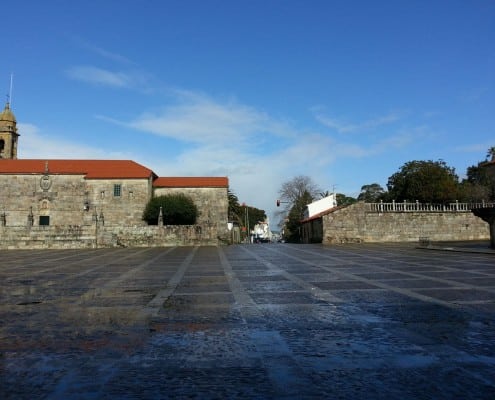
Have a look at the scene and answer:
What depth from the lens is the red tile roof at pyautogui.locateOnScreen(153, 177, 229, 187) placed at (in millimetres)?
55656

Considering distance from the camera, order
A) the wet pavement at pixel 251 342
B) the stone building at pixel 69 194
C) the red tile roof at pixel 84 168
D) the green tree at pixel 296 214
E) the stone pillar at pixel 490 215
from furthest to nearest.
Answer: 1. the green tree at pixel 296 214
2. the red tile roof at pixel 84 168
3. the stone building at pixel 69 194
4. the stone pillar at pixel 490 215
5. the wet pavement at pixel 251 342

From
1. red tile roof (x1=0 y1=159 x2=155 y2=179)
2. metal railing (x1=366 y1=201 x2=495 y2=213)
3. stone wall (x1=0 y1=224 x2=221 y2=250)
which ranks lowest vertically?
stone wall (x1=0 y1=224 x2=221 y2=250)

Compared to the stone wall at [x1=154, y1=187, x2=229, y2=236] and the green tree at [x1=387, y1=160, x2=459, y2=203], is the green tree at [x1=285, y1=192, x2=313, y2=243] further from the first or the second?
the green tree at [x1=387, y1=160, x2=459, y2=203]

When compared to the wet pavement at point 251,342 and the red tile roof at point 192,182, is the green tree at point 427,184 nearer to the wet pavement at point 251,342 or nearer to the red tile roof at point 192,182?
the red tile roof at point 192,182

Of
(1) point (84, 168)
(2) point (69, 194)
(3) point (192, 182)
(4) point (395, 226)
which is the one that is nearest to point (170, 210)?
(3) point (192, 182)

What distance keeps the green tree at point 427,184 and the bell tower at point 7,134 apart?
5304 cm

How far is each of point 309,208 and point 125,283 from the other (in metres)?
48.0

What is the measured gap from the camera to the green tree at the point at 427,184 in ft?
145

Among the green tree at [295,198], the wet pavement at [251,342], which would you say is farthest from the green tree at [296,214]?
the wet pavement at [251,342]

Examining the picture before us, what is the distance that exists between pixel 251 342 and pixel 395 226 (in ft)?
117

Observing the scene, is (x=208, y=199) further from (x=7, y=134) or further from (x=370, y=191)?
(x=370, y=191)

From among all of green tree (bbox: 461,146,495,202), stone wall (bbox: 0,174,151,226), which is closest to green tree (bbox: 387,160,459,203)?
green tree (bbox: 461,146,495,202)

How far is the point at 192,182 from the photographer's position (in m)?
56.2

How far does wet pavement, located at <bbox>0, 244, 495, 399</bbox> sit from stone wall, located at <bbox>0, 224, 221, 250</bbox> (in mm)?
28664
